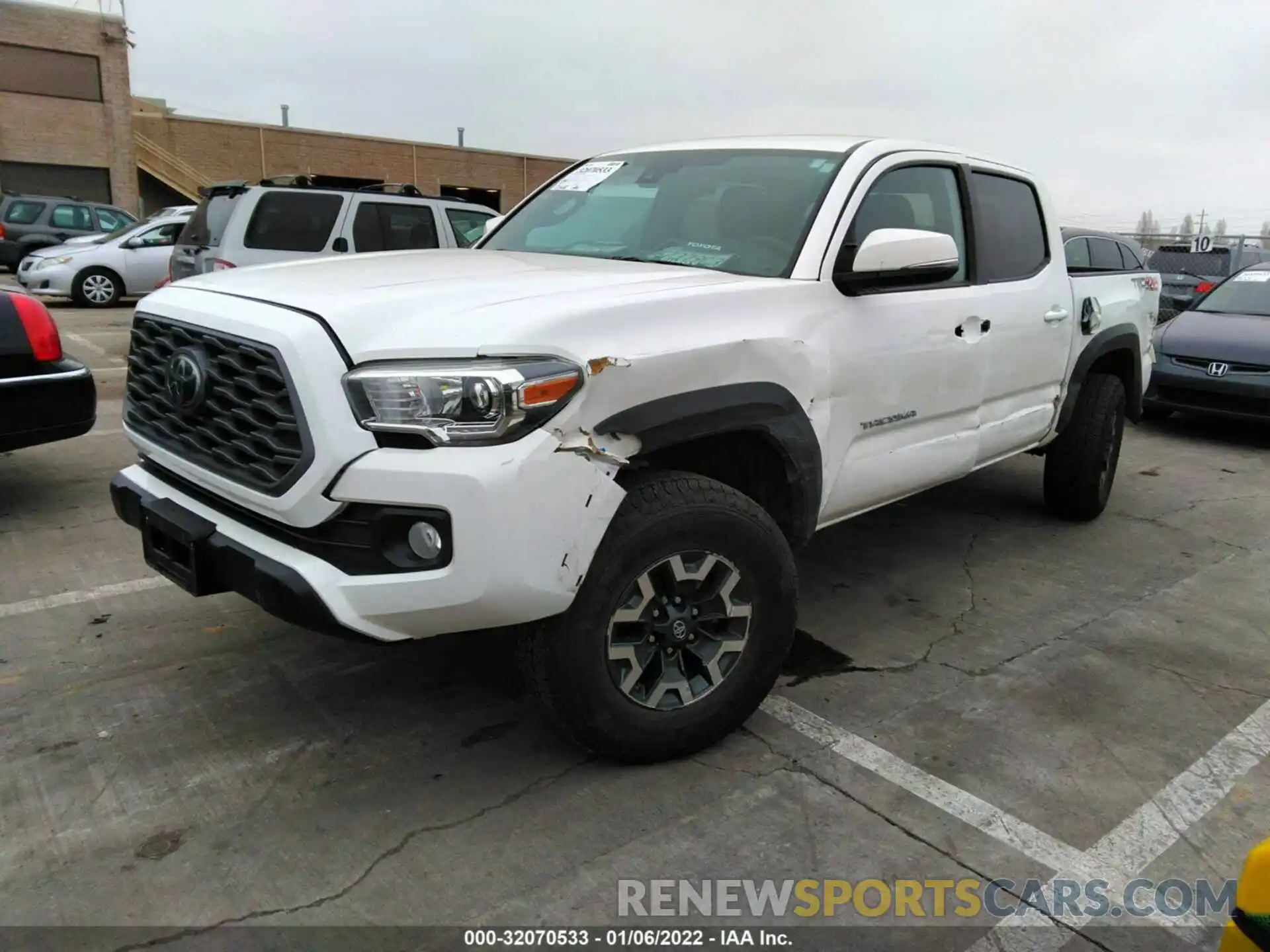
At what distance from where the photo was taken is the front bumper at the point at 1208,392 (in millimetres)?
7891

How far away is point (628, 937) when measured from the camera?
7.35 ft

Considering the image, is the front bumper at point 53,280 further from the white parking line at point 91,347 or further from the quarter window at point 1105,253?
the quarter window at point 1105,253

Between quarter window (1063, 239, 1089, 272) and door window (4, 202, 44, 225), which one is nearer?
quarter window (1063, 239, 1089, 272)

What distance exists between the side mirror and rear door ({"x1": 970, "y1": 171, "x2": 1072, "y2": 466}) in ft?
2.67

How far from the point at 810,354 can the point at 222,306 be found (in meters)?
1.77

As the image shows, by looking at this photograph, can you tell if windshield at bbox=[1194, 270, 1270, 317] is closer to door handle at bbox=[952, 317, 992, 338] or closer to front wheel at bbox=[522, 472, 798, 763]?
door handle at bbox=[952, 317, 992, 338]

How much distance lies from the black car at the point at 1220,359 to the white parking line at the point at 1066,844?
18.5 ft

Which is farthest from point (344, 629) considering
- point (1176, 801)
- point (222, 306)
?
point (1176, 801)

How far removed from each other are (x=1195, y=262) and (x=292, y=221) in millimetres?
15158

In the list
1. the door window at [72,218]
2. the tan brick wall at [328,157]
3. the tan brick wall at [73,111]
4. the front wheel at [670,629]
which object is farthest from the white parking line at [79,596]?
the tan brick wall at [73,111]

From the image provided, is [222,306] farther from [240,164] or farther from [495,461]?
[240,164]

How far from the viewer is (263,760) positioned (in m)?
2.87

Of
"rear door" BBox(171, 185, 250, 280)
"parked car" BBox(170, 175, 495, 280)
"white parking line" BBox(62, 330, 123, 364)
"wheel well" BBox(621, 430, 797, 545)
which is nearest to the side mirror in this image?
"wheel well" BBox(621, 430, 797, 545)

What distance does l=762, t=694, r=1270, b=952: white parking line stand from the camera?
2.31 m
